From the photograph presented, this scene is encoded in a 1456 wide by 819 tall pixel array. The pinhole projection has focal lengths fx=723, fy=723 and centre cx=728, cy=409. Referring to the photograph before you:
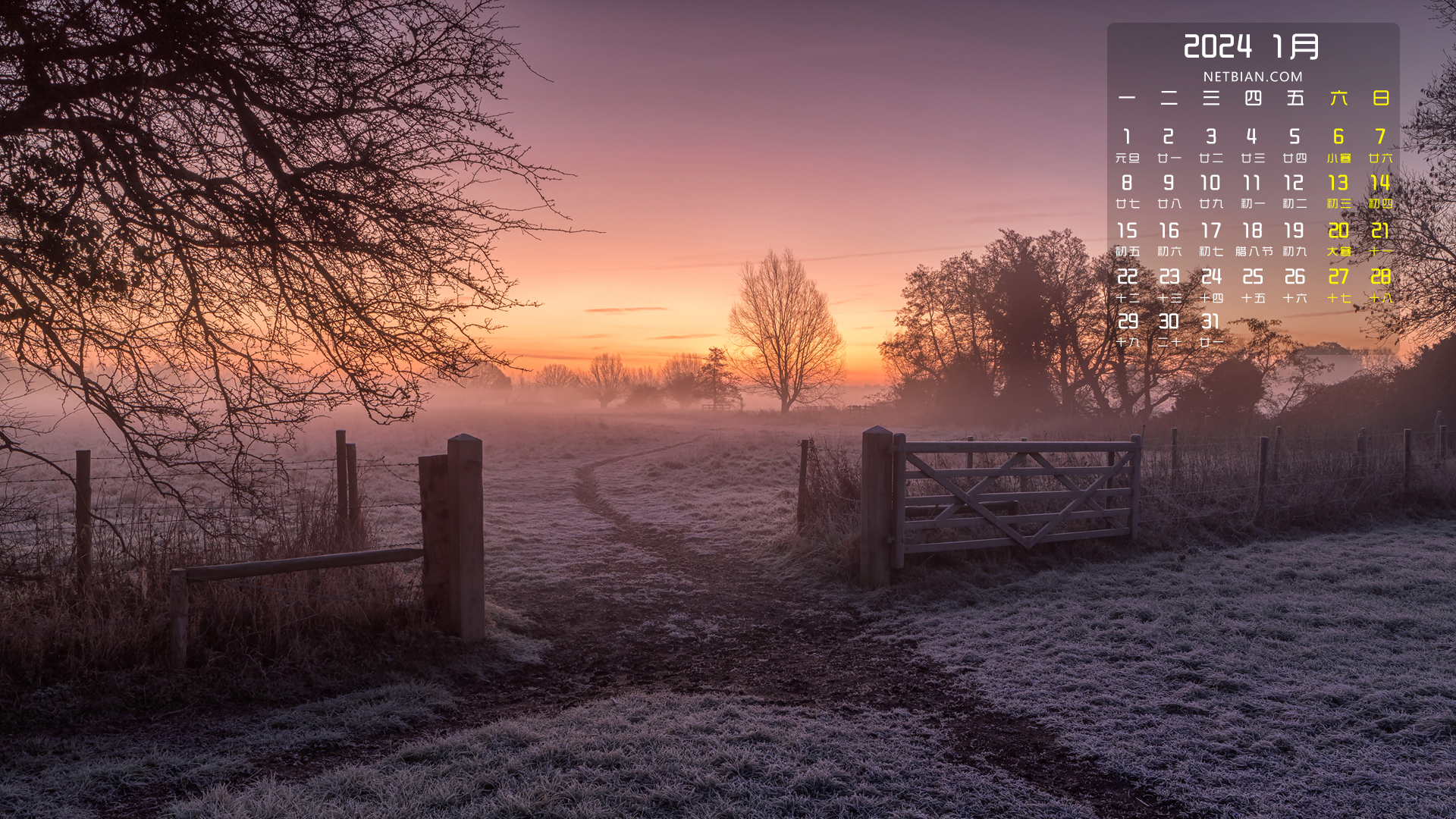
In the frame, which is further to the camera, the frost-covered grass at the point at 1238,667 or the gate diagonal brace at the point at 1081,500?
the gate diagonal brace at the point at 1081,500

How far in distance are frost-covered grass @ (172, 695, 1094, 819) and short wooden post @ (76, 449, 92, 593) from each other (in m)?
2.90

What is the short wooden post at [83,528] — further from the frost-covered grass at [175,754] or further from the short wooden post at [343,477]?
the short wooden post at [343,477]

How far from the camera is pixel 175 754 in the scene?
4199 millimetres

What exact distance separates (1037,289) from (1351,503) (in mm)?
24773

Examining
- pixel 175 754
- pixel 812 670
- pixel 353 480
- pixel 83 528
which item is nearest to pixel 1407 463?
pixel 812 670

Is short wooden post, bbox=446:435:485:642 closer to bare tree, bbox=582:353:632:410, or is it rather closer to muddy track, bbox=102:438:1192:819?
muddy track, bbox=102:438:1192:819

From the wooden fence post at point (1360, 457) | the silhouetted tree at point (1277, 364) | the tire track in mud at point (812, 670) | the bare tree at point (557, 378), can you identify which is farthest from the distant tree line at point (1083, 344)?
the bare tree at point (557, 378)

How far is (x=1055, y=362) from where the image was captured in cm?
3628

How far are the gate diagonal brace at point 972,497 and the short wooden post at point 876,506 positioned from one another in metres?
0.32

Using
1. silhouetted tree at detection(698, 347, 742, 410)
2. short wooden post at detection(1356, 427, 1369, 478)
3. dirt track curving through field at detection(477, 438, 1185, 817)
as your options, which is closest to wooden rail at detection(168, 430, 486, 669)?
dirt track curving through field at detection(477, 438, 1185, 817)

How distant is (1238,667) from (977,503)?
11.5ft

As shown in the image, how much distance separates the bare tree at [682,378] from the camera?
69938mm

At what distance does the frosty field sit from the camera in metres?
3.72

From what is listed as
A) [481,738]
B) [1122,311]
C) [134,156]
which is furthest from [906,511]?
[1122,311]
